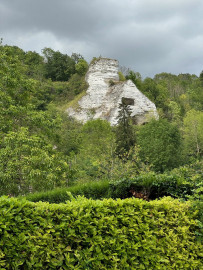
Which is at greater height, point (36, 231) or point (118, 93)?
point (118, 93)

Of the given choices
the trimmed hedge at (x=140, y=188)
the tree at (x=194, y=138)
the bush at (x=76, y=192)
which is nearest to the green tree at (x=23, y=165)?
the bush at (x=76, y=192)

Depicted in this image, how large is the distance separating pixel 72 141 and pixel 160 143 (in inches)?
448

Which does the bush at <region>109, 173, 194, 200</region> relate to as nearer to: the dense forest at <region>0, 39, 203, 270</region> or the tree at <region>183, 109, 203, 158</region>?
the dense forest at <region>0, 39, 203, 270</region>

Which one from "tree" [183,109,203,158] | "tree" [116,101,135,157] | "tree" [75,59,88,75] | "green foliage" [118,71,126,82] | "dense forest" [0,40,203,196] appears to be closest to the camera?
"dense forest" [0,40,203,196]

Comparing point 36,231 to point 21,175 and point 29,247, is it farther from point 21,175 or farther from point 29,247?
point 21,175

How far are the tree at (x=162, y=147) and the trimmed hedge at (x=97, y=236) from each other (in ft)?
94.3

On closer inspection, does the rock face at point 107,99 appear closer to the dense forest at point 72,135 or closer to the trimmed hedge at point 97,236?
the dense forest at point 72,135

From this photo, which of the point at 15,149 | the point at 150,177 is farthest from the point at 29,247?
the point at 15,149

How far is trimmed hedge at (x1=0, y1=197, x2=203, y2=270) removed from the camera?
3.65m

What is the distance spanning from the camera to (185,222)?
18.1ft

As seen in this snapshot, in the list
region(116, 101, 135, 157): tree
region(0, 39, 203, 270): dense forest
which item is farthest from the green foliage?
region(0, 39, 203, 270): dense forest

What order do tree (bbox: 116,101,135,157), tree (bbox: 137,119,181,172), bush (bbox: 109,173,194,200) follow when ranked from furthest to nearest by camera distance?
tree (bbox: 116,101,135,157) → tree (bbox: 137,119,181,172) → bush (bbox: 109,173,194,200)

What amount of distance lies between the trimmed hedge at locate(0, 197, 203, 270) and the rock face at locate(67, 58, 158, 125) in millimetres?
49316

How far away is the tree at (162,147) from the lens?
115 ft
